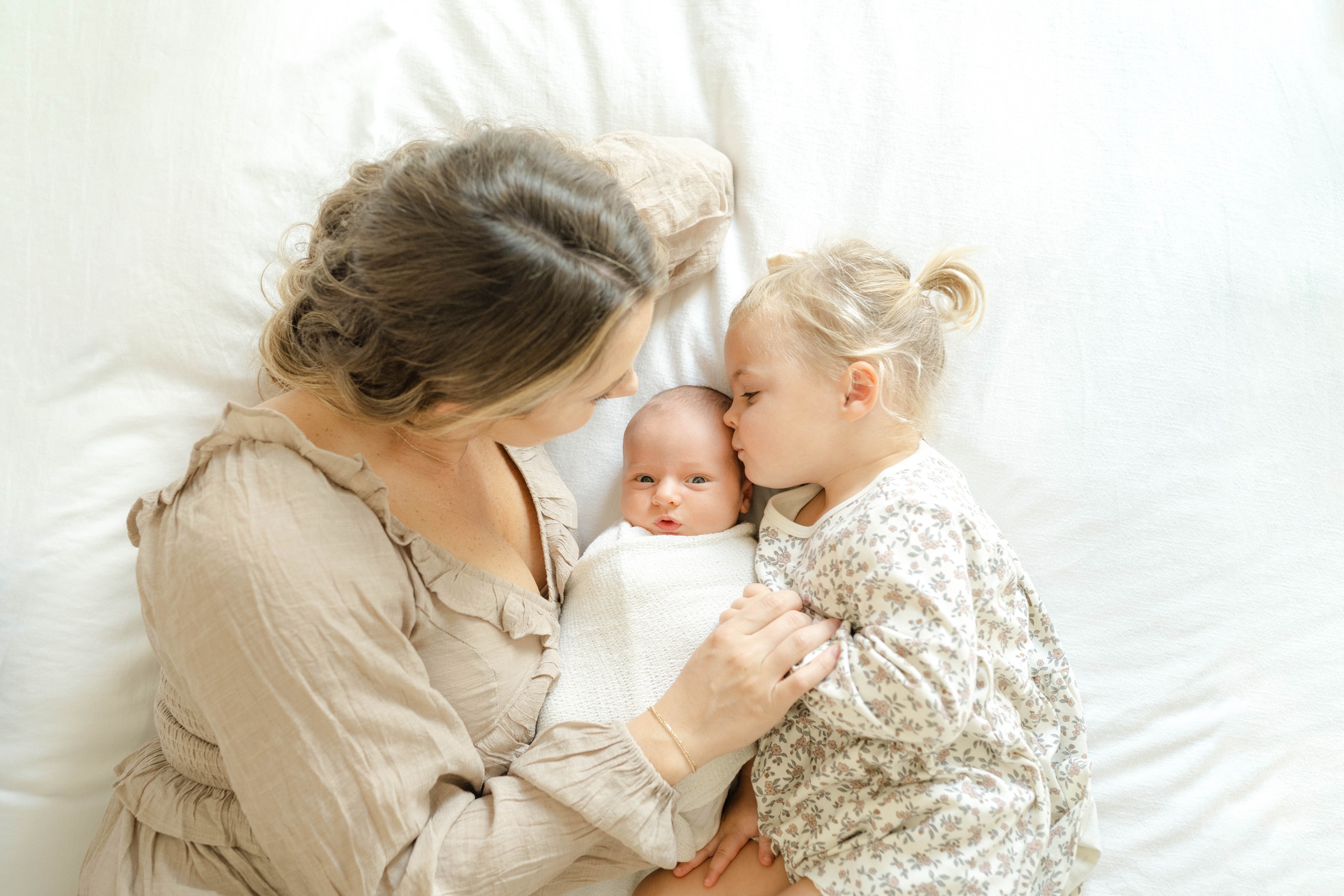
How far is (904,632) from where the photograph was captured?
3.88 feet

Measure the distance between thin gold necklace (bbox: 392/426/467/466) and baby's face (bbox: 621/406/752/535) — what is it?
1.04ft

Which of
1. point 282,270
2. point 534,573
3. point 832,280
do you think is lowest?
point 534,573

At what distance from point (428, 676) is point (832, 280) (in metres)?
0.83

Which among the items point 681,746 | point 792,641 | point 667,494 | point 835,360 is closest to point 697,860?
point 681,746

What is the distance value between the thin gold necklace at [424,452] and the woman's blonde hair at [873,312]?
1.71ft

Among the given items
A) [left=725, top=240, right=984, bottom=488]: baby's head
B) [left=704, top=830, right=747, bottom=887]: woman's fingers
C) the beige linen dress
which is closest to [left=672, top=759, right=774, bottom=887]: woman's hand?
[left=704, top=830, right=747, bottom=887]: woman's fingers

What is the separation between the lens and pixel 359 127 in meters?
1.49

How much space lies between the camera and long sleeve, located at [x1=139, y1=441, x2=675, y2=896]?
0.97 m

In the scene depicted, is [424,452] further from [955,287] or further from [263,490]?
[955,287]

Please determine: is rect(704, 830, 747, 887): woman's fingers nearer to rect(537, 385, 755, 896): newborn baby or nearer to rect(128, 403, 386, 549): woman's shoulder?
rect(537, 385, 755, 896): newborn baby

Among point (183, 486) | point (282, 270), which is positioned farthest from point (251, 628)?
point (282, 270)

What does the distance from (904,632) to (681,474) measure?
1.49ft

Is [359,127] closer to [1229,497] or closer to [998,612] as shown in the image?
[998,612]

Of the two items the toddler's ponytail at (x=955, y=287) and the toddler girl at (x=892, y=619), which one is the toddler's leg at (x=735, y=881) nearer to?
the toddler girl at (x=892, y=619)
